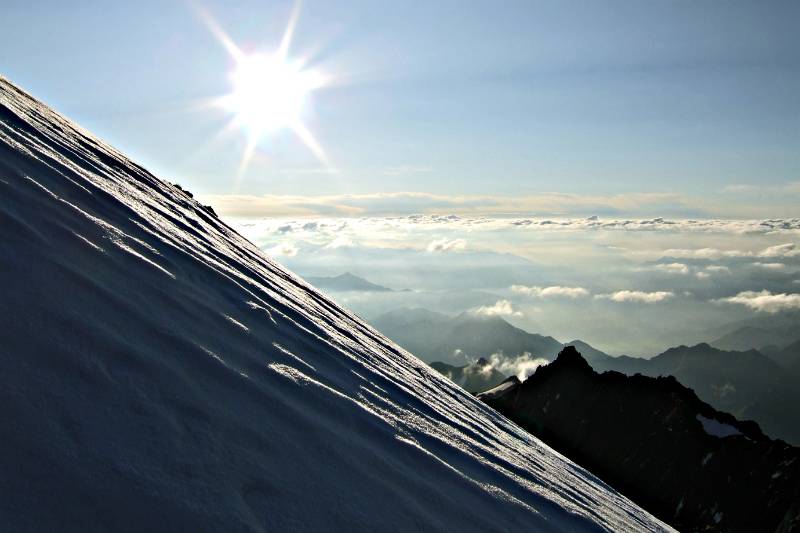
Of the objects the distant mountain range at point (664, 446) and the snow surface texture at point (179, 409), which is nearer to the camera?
the snow surface texture at point (179, 409)

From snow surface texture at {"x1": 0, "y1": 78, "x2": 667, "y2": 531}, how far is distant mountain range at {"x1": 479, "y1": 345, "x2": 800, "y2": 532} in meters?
71.9

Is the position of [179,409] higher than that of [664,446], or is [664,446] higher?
[179,409]

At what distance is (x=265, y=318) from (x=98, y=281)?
3.10 meters

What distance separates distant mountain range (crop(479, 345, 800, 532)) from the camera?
→ 8000 cm

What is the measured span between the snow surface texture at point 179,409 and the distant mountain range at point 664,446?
71.9 meters

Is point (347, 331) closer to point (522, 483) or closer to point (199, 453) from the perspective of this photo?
point (522, 483)

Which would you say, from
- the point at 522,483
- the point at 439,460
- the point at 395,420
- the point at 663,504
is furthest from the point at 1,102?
the point at 663,504

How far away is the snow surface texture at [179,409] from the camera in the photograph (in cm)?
333

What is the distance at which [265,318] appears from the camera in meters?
8.39

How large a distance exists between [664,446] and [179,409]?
96.7 metres

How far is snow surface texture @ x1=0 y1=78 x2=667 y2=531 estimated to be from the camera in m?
3.33

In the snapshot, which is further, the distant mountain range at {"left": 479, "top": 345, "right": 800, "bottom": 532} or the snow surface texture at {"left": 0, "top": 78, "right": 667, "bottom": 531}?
the distant mountain range at {"left": 479, "top": 345, "right": 800, "bottom": 532}

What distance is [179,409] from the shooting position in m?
4.29

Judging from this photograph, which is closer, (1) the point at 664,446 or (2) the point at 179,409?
(2) the point at 179,409
